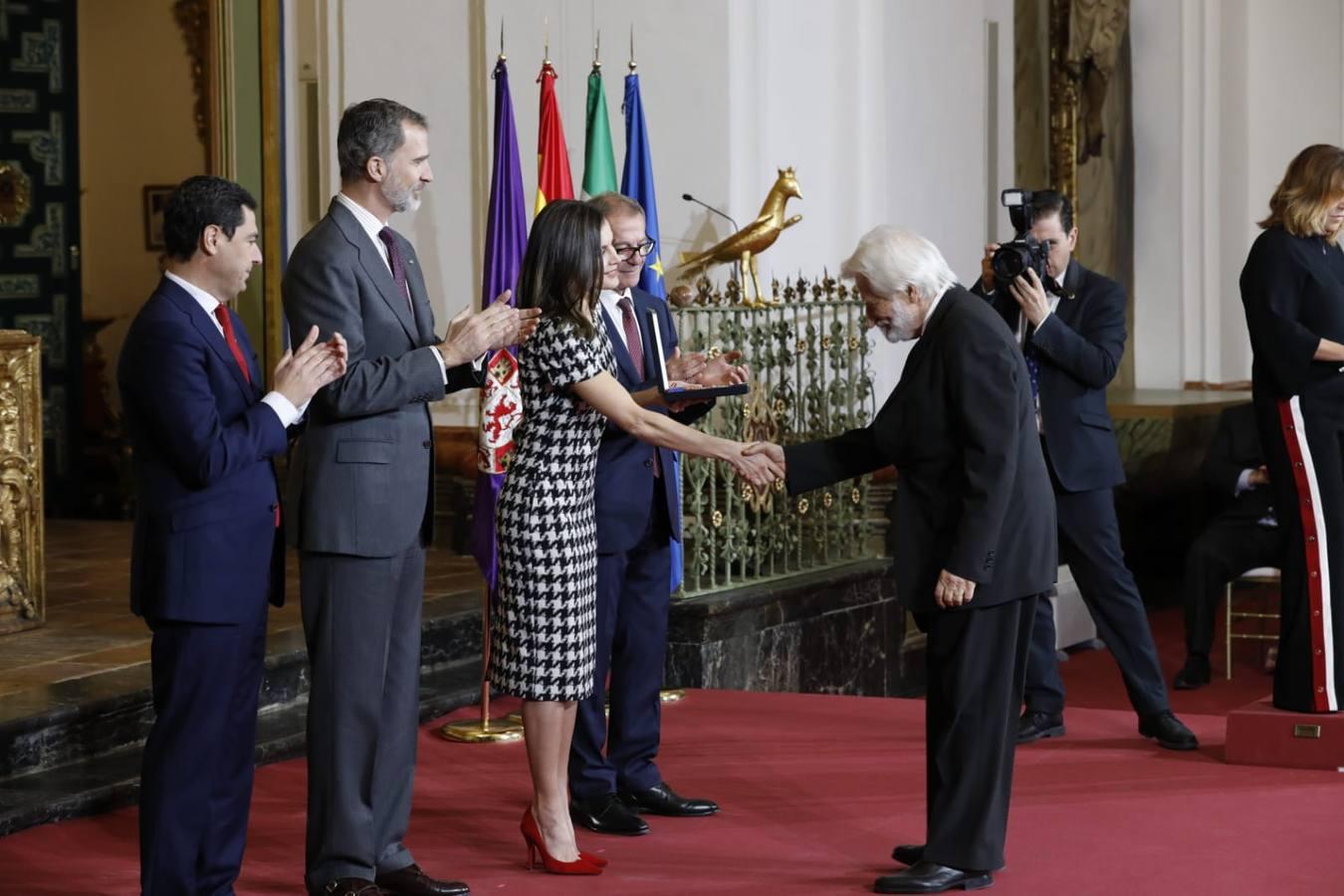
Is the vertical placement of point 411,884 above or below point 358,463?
below

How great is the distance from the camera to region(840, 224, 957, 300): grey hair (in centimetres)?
441

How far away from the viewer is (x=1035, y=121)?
12.9 meters

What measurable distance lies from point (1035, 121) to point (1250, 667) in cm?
482

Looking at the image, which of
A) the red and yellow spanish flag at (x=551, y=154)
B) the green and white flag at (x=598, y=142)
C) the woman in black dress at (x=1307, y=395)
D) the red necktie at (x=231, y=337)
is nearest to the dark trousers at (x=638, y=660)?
the red necktie at (x=231, y=337)

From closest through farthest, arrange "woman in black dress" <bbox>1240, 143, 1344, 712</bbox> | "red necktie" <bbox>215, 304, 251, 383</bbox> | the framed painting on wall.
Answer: "red necktie" <bbox>215, 304, 251, 383</bbox> → "woman in black dress" <bbox>1240, 143, 1344, 712</bbox> → the framed painting on wall

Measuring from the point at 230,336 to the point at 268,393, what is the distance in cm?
26

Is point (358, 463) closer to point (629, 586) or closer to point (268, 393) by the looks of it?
point (268, 393)

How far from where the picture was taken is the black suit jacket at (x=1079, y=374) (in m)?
6.09

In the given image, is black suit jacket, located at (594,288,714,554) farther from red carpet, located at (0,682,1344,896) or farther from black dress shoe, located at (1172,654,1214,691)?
black dress shoe, located at (1172,654,1214,691)

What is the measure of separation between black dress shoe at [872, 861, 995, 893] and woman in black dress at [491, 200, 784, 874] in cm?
80

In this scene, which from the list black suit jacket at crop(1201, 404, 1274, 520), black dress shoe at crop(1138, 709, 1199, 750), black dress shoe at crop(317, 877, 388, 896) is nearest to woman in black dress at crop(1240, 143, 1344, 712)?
black dress shoe at crop(1138, 709, 1199, 750)

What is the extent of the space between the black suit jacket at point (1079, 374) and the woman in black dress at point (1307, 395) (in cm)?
54

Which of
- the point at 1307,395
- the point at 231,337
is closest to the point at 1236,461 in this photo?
the point at 1307,395

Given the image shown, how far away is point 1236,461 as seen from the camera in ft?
30.9
